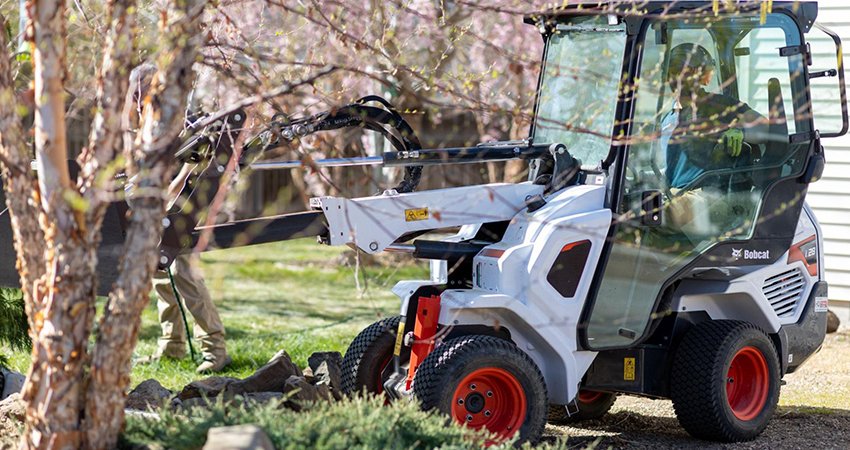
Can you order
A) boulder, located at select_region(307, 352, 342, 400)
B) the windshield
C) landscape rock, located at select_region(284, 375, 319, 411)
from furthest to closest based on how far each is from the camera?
boulder, located at select_region(307, 352, 342, 400), the windshield, landscape rock, located at select_region(284, 375, 319, 411)

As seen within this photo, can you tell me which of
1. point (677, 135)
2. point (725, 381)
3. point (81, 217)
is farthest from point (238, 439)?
point (725, 381)

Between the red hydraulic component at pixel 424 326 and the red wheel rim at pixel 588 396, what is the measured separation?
150cm

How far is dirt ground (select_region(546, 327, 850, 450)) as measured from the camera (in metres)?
6.61

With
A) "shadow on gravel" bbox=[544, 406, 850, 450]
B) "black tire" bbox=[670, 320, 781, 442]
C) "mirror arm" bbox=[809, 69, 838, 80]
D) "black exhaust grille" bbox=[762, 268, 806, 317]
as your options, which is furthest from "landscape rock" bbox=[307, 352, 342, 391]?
"mirror arm" bbox=[809, 69, 838, 80]

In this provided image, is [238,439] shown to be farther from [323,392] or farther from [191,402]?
[191,402]

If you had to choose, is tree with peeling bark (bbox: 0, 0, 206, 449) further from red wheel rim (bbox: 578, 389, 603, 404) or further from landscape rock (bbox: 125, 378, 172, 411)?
red wheel rim (bbox: 578, 389, 603, 404)

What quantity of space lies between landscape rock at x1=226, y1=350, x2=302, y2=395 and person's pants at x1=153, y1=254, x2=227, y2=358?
6.45 ft

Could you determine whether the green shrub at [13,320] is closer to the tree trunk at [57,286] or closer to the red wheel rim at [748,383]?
the tree trunk at [57,286]

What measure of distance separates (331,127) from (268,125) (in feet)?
3.96

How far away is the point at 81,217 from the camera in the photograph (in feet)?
14.8

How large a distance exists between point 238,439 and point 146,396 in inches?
93.2

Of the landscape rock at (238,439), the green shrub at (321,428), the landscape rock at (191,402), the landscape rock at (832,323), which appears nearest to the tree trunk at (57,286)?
the green shrub at (321,428)

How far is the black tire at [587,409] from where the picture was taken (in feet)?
23.3

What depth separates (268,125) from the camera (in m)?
4.93
